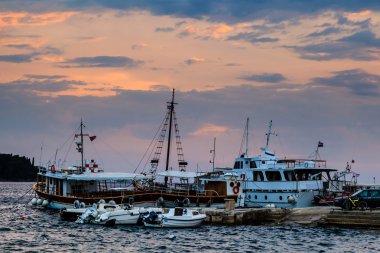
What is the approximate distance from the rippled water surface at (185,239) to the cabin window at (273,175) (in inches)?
596

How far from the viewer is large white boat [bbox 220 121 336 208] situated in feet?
211

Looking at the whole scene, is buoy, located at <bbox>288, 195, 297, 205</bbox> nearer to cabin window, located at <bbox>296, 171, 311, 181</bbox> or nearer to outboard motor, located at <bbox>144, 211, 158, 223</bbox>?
cabin window, located at <bbox>296, 171, 311, 181</bbox>

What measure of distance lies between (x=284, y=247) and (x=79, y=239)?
14517 millimetres

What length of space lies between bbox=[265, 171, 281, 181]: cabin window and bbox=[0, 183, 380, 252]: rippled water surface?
15.1m

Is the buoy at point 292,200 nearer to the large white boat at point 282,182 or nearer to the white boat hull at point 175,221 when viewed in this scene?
the large white boat at point 282,182

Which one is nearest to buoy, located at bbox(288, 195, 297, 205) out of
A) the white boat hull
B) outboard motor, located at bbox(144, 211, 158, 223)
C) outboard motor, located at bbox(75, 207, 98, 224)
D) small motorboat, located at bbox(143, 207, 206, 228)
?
small motorboat, located at bbox(143, 207, 206, 228)

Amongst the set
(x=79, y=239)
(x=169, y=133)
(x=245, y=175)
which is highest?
(x=169, y=133)

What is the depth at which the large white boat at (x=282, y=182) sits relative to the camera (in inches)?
2537

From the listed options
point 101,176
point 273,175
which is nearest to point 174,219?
point 101,176

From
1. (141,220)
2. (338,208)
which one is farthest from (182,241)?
(338,208)

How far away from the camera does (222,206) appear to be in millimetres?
63719

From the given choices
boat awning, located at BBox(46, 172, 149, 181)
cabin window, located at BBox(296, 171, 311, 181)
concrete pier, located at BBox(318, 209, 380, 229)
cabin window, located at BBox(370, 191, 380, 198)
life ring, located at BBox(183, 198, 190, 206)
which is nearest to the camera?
concrete pier, located at BBox(318, 209, 380, 229)

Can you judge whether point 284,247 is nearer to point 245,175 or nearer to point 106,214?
point 106,214

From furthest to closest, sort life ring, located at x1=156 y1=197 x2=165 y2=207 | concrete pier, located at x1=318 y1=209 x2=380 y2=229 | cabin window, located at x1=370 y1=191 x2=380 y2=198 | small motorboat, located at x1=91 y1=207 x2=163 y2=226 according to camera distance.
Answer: life ring, located at x1=156 y1=197 x2=165 y2=207, small motorboat, located at x1=91 y1=207 x2=163 y2=226, cabin window, located at x1=370 y1=191 x2=380 y2=198, concrete pier, located at x1=318 y1=209 x2=380 y2=229
